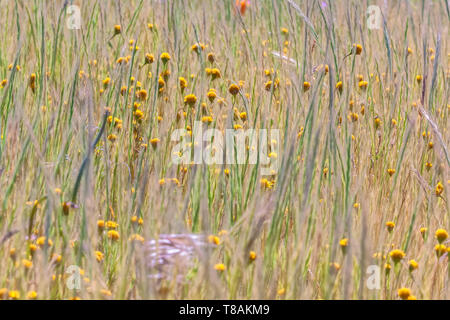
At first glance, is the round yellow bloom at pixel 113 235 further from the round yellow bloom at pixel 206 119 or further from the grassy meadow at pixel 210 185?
the round yellow bloom at pixel 206 119

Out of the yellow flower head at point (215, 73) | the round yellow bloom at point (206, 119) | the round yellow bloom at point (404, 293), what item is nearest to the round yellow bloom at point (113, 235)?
the round yellow bloom at point (206, 119)

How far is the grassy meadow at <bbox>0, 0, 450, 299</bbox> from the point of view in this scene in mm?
1275

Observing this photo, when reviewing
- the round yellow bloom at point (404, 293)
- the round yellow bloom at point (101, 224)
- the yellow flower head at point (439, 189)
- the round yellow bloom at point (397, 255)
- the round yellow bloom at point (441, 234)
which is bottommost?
the round yellow bloom at point (404, 293)

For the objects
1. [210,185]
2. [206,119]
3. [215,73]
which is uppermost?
[215,73]

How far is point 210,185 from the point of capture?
1.72 m

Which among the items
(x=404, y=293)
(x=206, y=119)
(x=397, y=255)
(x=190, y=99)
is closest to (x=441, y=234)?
(x=397, y=255)

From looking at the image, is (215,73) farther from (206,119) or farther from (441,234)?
(441,234)

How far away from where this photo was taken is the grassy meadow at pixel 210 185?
1275mm

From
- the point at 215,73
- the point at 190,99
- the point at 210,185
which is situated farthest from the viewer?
the point at 215,73

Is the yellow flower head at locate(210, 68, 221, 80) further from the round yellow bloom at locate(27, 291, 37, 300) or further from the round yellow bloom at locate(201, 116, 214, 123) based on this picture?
the round yellow bloom at locate(27, 291, 37, 300)

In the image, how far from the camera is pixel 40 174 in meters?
1.60

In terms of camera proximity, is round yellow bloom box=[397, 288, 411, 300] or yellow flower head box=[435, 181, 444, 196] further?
yellow flower head box=[435, 181, 444, 196]

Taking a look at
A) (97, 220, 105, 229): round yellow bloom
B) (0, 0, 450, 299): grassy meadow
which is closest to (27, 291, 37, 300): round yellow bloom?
(0, 0, 450, 299): grassy meadow
